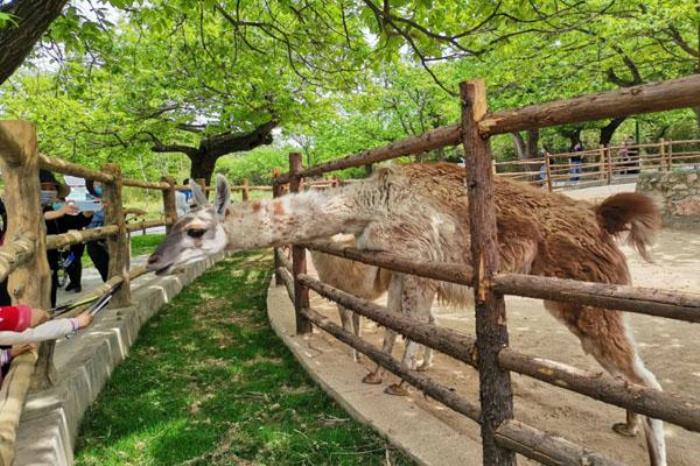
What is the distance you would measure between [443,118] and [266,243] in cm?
2593

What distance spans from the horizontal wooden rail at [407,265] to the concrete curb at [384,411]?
35.9 inches

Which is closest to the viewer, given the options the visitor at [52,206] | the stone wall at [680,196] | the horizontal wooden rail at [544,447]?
the horizontal wooden rail at [544,447]

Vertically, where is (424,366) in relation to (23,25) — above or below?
below

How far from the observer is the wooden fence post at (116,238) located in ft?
18.1

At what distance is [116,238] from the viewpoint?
5562 mm

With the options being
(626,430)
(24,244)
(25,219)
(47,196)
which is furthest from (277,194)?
(626,430)

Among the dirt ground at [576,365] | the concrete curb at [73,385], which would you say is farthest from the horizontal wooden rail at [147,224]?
the dirt ground at [576,365]

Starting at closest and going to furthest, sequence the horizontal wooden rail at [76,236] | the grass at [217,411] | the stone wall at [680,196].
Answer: the grass at [217,411] < the horizontal wooden rail at [76,236] < the stone wall at [680,196]

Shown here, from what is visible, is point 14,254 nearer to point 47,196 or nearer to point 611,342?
point 611,342

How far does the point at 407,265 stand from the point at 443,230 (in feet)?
2.34

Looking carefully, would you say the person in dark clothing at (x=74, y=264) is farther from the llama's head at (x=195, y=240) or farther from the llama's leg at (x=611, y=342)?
the llama's leg at (x=611, y=342)

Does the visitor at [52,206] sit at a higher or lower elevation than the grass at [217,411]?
higher

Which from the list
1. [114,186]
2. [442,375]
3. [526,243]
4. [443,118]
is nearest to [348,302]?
[442,375]

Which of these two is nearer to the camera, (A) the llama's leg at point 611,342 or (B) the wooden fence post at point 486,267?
(B) the wooden fence post at point 486,267
